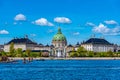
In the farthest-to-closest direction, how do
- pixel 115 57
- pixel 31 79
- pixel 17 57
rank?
pixel 115 57 < pixel 17 57 < pixel 31 79

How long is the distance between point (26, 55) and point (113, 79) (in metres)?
136

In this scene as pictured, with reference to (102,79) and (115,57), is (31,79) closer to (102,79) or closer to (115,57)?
(102,79)

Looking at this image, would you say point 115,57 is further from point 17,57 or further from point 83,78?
point 83,78

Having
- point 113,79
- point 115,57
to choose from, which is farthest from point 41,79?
point 115,57

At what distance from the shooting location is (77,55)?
193625 mm

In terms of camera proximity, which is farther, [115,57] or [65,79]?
[115,57]

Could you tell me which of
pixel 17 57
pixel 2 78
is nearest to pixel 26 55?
pixel 17 57

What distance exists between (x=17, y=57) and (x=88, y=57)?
27.6 meters

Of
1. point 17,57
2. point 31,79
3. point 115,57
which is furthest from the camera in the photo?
point 115,57

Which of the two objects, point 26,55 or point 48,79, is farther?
point 26,55

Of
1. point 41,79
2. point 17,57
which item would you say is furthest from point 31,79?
point 17,57

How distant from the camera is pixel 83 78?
2158 inches

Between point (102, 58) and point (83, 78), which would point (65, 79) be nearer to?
point (83, 78)

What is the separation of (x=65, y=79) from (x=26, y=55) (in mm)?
135784
